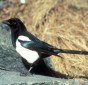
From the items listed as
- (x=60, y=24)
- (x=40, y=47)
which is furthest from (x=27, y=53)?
(x=60, y=24)

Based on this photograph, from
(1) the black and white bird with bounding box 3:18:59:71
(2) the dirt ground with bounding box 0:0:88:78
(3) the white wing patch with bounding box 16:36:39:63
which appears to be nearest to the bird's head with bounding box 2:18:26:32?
(1) the black and white bird with bounding box 3:18:59:71

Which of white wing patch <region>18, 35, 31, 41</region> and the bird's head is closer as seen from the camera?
white wing patch <region>18, 35, 31, 41</region>

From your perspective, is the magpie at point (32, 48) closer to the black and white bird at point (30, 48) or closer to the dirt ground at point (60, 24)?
the black and white bird at point (30, 48)

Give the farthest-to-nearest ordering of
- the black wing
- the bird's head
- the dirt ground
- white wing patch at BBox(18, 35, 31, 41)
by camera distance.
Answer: the dirt ground < the bird's head < white wing patch at BBox(18, 35, 31, 41) < the black wing

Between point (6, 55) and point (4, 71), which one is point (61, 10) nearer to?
point (6, 55)

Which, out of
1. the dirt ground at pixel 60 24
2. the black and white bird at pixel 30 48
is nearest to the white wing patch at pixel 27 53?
the black and white bird at pixel 30 48

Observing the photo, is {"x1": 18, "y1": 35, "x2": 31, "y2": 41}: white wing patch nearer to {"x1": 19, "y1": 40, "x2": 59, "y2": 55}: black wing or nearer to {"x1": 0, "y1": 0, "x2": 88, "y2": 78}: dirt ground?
{"x1": 19, "y1": 40, "x2": 59, "y2": 55}: black wing

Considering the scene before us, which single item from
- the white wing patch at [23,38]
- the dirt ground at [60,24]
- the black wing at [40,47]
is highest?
the white wing patch at [23,38]

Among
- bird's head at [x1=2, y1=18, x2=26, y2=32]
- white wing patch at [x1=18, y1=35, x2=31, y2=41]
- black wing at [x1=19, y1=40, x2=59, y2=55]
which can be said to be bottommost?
black wing at [x1=19, y1=40, x2=59, y2=55]
